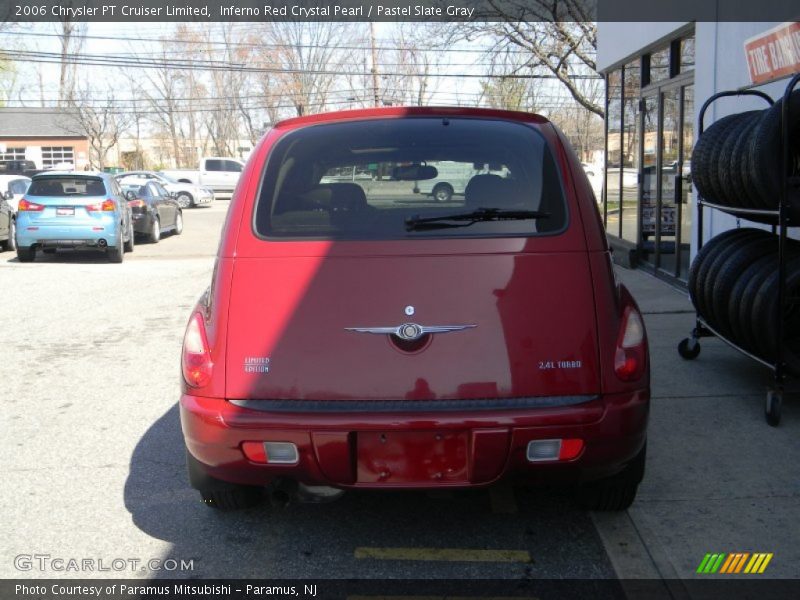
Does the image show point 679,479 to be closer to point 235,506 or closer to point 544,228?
point 544,228

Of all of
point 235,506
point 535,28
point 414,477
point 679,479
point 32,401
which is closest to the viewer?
point 414,477

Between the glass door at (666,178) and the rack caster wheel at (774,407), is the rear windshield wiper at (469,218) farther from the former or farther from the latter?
the glass door at (666,178)

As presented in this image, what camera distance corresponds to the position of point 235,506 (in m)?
4.08

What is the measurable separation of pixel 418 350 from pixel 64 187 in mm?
13635

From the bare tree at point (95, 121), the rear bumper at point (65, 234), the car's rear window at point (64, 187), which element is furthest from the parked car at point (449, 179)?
the bare tree at point (95, 121)

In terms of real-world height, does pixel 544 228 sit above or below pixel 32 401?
above

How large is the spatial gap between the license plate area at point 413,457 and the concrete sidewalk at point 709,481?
860 millimetres

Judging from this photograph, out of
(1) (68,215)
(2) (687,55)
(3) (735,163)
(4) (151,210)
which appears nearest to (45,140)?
(4) (151,210)

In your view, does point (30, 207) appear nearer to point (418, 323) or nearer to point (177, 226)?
point (177, 226)

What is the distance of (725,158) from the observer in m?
5.92

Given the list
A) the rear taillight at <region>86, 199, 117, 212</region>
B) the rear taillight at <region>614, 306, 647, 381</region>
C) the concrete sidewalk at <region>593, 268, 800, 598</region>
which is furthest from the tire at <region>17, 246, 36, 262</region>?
the rear taillight at <region>614, 306, 647, 381</region>

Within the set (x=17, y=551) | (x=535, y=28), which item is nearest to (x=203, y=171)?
(x=535, y=28)

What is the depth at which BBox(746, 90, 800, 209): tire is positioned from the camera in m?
5.23

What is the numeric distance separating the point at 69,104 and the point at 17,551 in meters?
56.6
